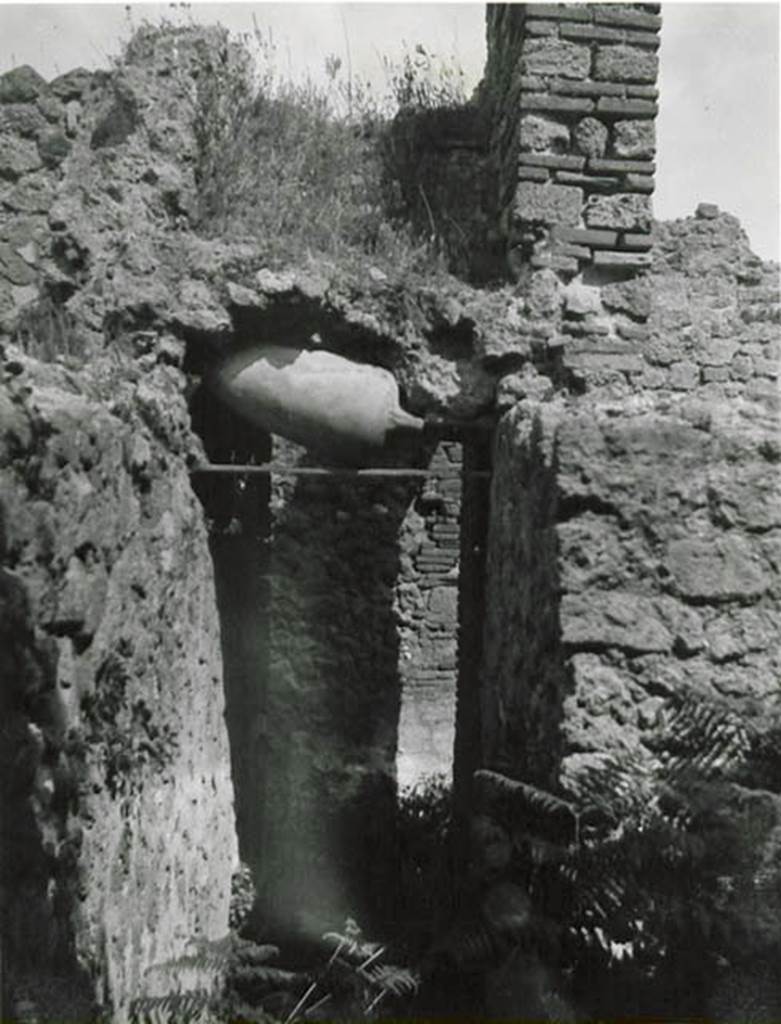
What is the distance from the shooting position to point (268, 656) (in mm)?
6445

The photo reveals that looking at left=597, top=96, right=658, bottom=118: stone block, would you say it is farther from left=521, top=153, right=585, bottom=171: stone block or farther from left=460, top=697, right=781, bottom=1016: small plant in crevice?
left=460, top=697, right=781, bottom=1016: small plant in crevice

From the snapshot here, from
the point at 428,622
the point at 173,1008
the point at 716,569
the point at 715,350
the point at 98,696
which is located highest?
the point at 715,350

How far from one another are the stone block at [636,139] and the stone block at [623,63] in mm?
201

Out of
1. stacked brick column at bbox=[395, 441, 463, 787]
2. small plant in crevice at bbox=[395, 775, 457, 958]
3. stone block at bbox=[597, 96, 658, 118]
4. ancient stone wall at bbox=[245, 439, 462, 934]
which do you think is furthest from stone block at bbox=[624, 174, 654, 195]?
stacked brick column at bbox=[395, 441, 463, 787]

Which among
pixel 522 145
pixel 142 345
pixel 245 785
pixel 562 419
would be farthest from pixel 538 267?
pixel 245 785

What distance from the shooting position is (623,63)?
4844 millimetres

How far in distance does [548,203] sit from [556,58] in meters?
0.64

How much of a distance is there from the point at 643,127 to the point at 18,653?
3.60 meters

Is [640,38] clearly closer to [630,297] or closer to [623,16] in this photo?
[623,16]

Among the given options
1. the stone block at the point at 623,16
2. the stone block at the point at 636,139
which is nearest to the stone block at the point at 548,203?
the stone block at the point at 636,139

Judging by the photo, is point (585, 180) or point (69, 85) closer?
point (585, 180)

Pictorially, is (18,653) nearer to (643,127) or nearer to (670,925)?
(670,925)

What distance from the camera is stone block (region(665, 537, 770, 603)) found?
3430 millimetres

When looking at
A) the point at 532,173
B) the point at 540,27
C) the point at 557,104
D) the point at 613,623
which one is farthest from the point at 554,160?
the point at 613,623
